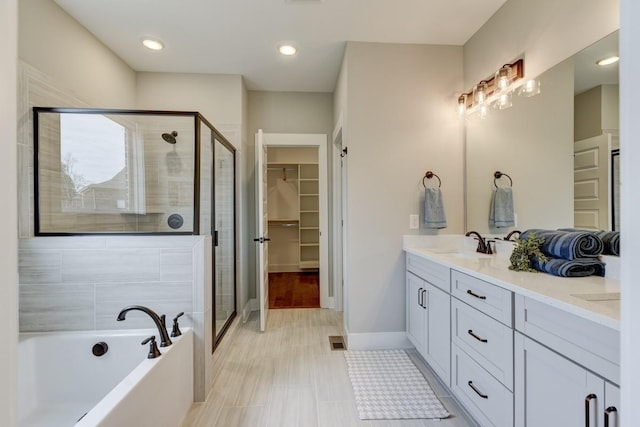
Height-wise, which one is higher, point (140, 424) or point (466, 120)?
point (466, 120)

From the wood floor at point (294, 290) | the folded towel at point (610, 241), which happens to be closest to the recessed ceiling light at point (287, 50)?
the folded towel at point (610, 241)

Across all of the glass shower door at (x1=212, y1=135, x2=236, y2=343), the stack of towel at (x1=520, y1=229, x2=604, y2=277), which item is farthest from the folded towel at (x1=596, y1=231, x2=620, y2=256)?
the glass shower door at (x1=212, y1=135, x2=236, y2=343)

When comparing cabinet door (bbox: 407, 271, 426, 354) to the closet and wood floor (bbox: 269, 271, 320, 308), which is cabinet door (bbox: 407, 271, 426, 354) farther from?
the closet

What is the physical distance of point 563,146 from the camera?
5.31 feet

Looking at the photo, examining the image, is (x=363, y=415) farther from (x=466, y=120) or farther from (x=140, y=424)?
(x=466, y=120)

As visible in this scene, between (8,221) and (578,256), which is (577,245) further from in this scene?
(8,221)

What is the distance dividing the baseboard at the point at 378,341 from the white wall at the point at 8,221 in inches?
91.1

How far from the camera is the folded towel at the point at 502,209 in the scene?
6.70 ft

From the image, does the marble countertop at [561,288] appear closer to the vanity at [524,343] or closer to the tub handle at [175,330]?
the vanity at [524,343]

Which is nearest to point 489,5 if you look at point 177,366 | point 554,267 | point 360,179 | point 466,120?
point 466,120

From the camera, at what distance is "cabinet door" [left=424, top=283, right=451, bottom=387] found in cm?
181

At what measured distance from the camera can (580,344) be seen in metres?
0.97

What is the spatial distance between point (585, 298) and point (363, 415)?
50.6 inches

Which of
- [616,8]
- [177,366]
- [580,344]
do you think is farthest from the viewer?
[177,366]
